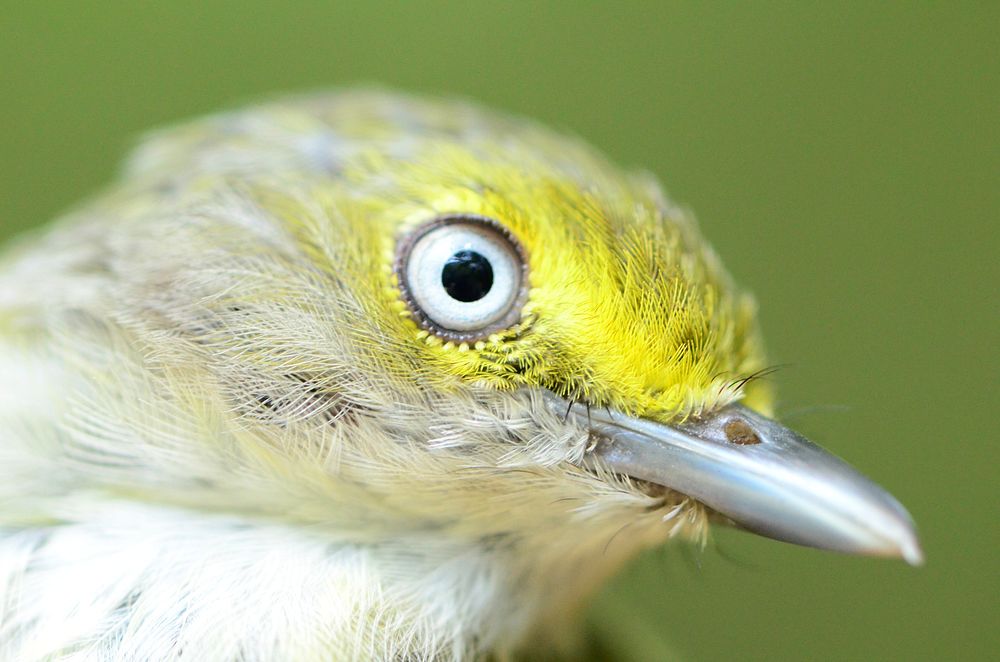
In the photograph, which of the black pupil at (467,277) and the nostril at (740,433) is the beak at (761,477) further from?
the black pupil at (467,277)

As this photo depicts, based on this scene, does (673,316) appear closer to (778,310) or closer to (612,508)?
(612,508)

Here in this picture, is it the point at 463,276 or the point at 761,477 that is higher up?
the point at 463,276

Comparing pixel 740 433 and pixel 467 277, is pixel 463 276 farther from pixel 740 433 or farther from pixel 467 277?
pixel 740 433

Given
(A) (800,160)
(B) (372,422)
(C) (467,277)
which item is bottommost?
(B) (372,422)

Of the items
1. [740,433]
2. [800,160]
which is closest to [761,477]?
[740,433]

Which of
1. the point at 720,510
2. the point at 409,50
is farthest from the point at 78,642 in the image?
the point at 409,50

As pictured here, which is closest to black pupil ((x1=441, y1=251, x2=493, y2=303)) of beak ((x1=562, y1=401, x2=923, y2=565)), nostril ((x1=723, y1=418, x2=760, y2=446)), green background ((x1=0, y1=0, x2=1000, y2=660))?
beak ((x1=562, y1=401, x2=923, y2=565))

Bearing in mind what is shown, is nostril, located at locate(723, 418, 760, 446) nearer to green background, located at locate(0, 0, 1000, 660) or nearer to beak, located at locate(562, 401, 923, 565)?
beak, located at locate(562, 401, 923, 565)

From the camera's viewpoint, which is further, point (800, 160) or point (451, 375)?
point (800, 160)
